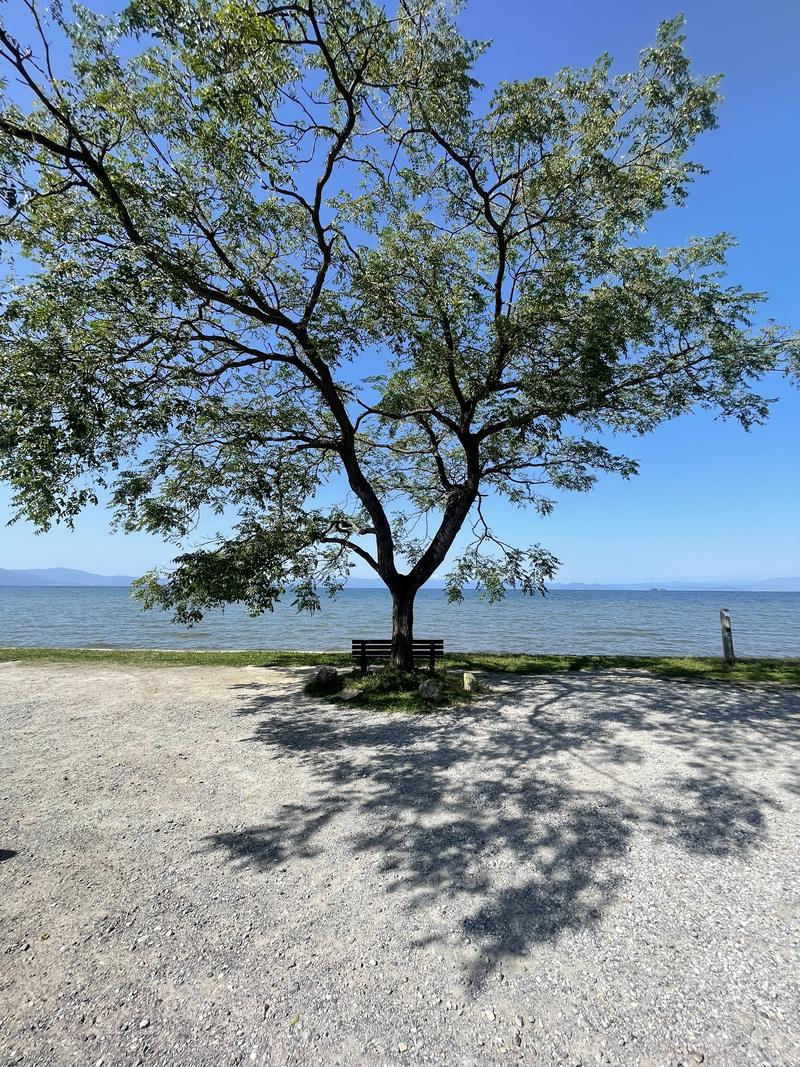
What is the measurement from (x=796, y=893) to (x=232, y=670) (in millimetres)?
11665

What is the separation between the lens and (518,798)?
517 cm

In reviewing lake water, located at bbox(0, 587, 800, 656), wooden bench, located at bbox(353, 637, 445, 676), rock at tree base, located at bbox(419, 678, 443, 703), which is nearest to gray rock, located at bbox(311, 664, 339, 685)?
wooden bench, located at bbox(353, 637, 445, 676)

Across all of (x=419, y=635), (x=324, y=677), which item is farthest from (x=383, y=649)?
(x=419, y=635)

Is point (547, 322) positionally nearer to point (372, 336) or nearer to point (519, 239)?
point (519, 239)

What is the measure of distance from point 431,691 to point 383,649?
320cm

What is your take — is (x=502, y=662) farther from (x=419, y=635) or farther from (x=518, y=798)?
(x=419, y=635)

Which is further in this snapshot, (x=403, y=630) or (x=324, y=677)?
(x=403, y=630)

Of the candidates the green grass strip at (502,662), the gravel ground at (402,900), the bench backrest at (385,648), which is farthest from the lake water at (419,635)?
the gravel ground at (402,900)

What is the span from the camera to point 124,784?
561 cm

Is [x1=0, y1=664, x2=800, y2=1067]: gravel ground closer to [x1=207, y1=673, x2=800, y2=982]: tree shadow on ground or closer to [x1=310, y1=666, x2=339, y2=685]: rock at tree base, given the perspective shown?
[x1=207, y1=673, x2=800, y2=982]: tree shadow on ground

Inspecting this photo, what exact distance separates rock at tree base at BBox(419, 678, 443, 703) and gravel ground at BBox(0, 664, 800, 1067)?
1.94 m

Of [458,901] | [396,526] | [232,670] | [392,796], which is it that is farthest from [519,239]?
[232,670]

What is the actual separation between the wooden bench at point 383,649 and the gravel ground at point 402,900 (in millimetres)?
4673

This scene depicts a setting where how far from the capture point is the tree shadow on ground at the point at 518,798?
3.66m
